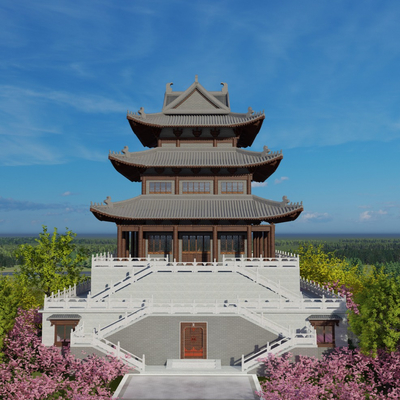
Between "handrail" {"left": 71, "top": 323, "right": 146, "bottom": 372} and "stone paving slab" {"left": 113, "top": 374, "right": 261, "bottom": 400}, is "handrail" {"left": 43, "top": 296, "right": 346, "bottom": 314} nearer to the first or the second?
"handrail" {"left": 71, "top": 323, "right": 146, "bottom": 372}

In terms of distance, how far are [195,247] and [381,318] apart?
54.5 feet

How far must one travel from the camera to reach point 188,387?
2117cm

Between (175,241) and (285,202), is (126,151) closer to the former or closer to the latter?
(175,241)

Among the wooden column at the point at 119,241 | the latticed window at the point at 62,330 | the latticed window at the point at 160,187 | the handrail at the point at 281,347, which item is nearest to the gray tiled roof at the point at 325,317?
the handrail at the point at 281,347

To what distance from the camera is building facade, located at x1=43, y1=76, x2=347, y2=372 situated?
81.7 ft

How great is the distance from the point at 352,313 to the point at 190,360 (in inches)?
440

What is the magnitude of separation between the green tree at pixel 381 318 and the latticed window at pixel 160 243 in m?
17.2

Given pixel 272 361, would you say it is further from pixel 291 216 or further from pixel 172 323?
pixel 291 216

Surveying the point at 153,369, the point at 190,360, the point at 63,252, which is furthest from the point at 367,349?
the point at 63,252

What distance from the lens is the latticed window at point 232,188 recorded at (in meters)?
33.3

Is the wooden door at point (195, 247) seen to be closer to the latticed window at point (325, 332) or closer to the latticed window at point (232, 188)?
the latticed window at point (232, 188)

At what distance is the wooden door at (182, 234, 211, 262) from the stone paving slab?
11.9 meters

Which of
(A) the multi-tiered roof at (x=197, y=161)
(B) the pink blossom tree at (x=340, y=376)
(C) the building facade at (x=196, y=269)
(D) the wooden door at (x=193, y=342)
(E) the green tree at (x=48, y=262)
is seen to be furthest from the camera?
(E) the green tree at (x=48, y=262)

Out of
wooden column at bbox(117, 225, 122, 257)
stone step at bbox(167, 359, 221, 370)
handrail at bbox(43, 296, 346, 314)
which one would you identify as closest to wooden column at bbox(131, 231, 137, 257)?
wooden column at bbox(117, 225, 122, 257)
